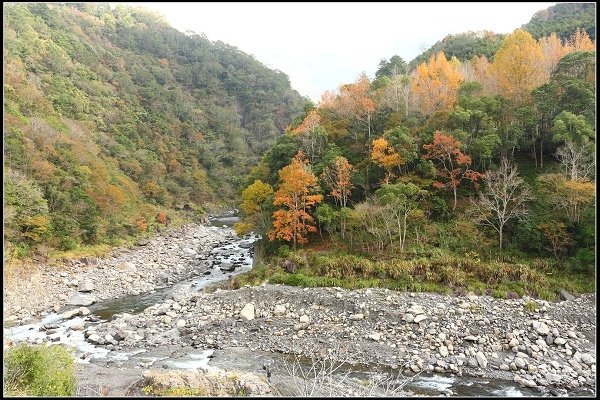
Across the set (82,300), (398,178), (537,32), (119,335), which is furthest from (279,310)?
(537,32)

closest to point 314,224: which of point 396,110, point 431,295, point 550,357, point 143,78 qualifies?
point 431,295

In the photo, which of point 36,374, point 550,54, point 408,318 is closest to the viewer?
point 36,374

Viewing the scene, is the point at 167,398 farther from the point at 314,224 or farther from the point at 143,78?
the point at 143,78

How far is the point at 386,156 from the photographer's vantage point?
28609 mm

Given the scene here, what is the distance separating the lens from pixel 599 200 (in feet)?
66.5

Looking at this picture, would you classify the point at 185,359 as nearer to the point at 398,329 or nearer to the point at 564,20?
the point at 398,329

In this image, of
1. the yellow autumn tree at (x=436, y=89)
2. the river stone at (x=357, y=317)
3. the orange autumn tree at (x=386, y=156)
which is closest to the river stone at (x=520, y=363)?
the river stone at (x=357, y=317)

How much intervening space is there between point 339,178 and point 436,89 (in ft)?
46.2

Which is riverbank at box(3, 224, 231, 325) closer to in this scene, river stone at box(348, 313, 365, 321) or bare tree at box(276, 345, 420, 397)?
river stone at box(348, 313, 365, 321)

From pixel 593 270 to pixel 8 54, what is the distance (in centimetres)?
6742

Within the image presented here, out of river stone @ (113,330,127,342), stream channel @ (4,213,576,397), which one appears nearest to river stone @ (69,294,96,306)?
stream channel @ (4,213,576,397)

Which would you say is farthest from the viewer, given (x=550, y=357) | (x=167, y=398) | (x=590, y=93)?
(x=590, y=93)

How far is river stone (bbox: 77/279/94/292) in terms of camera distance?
26153 mm

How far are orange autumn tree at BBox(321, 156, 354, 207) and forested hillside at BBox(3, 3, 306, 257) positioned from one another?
799 inches
